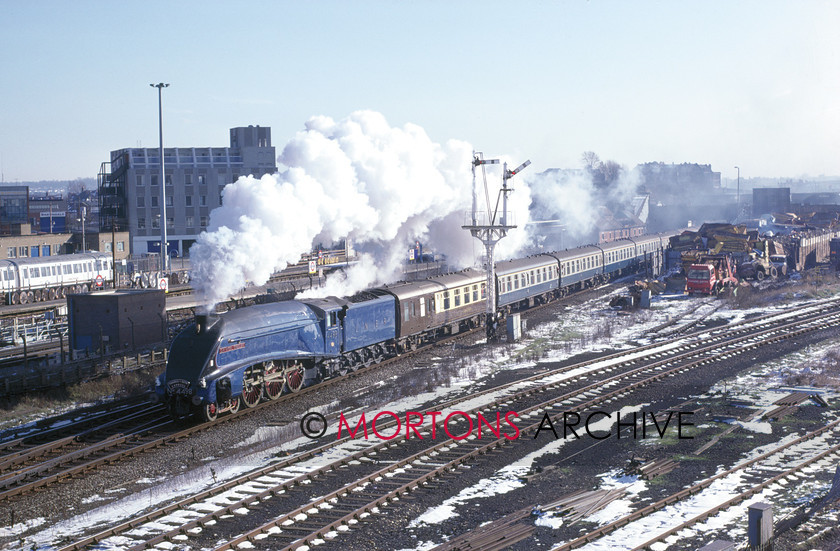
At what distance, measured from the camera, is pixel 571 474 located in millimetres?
16766

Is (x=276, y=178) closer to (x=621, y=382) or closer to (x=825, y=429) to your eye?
(x=621, y=382)

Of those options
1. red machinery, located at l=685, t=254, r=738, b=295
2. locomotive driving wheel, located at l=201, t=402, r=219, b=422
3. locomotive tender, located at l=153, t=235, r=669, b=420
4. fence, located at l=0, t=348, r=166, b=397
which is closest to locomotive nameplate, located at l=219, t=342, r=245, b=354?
locomotive tender, located at l=153, t=235, r=669, b=420

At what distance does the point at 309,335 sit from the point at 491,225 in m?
13.0

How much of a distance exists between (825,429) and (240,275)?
15635 millimetres

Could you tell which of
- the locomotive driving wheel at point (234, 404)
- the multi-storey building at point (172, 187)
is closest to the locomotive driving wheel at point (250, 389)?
the locomotive driving wheel at point (234, 404)

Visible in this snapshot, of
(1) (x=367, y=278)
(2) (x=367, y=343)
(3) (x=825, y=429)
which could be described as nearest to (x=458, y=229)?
(1) (x=367, y=278)

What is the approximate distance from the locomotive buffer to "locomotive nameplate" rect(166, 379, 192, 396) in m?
16.7

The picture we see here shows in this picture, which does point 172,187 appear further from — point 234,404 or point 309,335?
point 234,404

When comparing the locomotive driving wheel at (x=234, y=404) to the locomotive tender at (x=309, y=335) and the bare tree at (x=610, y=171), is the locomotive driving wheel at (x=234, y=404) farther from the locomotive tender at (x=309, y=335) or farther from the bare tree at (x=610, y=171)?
the bare tree at (x=610, y=171)

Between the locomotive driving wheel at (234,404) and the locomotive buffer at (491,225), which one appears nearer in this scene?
the locomotive driving wheel at (234,404)

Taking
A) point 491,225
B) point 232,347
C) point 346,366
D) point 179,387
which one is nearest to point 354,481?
point 232,347

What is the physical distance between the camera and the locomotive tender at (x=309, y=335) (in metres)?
20.7

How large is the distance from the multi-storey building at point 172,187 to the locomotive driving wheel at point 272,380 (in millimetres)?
57733

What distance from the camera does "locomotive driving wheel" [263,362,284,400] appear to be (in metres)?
23.1
